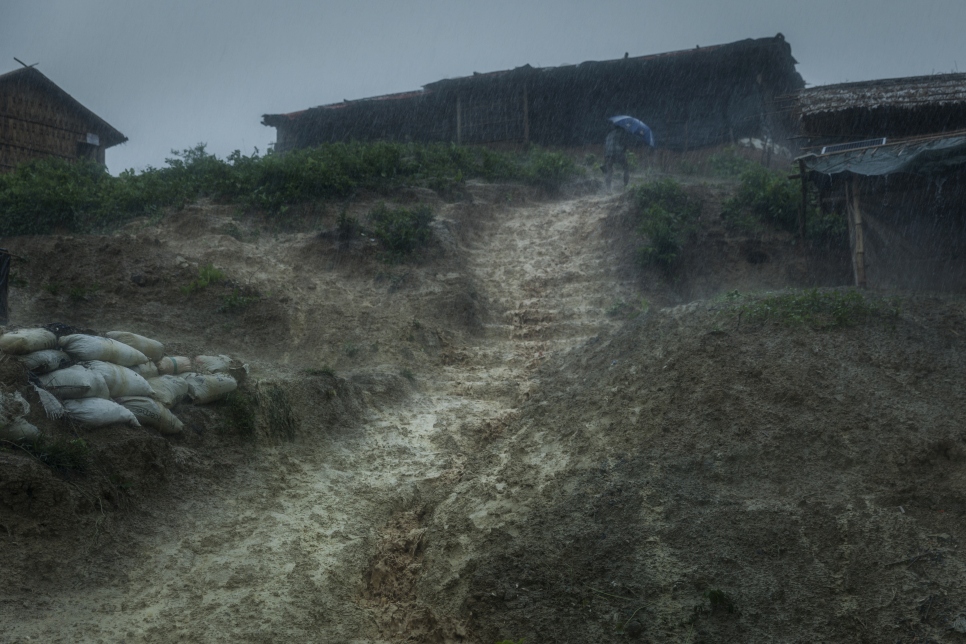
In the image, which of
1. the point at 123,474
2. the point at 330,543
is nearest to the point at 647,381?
the point at 330,543

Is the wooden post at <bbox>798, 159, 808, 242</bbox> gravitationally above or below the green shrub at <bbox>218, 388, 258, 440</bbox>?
above

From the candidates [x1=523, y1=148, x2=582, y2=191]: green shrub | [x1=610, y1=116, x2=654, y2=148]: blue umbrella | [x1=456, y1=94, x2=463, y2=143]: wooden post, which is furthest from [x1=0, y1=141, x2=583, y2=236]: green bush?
[x1=456, y1=94, x2=463, y2=143]: wooden post

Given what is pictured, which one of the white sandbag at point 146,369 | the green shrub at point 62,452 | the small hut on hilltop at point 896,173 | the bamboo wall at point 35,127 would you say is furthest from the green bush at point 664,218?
the bamboo wall at point 35,127

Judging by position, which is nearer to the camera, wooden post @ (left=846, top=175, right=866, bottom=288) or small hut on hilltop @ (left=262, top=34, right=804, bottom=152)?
wooden post @ (left=846, top=175, right=866, bottom=288)

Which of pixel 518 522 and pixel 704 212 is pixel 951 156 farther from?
pixel 518 522

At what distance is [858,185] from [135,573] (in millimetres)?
9313

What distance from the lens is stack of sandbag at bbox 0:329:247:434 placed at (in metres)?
5.11

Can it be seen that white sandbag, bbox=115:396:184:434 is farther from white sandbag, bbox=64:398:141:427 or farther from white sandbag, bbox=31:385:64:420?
white sandbag, bbox=31:385:64:420

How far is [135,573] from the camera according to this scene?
15.0ft

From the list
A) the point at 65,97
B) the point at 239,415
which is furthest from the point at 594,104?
the point at 239,415

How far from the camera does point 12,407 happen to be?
15.4 ft

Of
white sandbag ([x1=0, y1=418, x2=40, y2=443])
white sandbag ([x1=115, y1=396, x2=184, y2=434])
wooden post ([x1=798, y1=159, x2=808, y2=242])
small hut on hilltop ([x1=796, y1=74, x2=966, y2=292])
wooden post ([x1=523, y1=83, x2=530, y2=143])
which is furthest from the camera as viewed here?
wooden post ([x1=523, y1=83, x2=530, y2=143])

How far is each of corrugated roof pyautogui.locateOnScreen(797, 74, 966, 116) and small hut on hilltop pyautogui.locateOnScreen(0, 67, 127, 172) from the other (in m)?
14.1

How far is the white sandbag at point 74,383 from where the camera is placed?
5.09m
